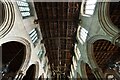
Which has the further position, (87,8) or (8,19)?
(87,8)

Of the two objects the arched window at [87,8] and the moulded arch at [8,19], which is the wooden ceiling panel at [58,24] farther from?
the moulded arch at [8,19]

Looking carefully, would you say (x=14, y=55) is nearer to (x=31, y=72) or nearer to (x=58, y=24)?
(x=31, y=72)

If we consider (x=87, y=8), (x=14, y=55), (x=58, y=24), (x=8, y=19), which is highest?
(x=8, y=19)

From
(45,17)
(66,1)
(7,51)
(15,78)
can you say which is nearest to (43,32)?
(45,17)

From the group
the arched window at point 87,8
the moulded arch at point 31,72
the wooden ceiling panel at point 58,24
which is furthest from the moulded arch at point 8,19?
the moulded arch at point 31,72

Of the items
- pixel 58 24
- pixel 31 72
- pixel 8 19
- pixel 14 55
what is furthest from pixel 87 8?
pixel 31 72

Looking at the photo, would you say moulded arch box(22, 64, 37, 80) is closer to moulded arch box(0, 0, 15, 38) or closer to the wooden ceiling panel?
the wooden ceiling panel

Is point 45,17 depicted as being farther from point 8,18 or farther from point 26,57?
point 8,18

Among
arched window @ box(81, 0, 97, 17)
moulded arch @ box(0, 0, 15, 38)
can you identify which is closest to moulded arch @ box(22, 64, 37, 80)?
arched window @ box(81, 0, 97, 17)

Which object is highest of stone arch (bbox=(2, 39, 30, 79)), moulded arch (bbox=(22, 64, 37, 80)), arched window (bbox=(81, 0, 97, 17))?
arched window (bbox=(81, 0, 97, 17))

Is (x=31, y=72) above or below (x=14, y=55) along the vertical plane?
below

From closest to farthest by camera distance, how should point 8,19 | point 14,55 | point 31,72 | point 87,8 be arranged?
point 8,19, point 87,8, point 14,55, point 31,72

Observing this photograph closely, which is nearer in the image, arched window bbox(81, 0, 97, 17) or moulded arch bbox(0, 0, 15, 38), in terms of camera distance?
moulded arch bbox(0, 0, 15, 38)

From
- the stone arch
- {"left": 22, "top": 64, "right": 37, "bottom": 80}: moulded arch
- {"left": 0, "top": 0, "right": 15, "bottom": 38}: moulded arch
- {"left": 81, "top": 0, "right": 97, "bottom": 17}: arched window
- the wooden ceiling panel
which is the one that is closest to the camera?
{"left": 0, "top": 0, "right": 15, "bottom": 38}: moulded arch
